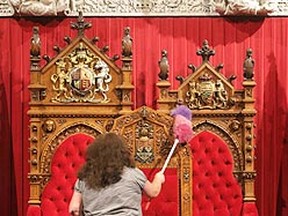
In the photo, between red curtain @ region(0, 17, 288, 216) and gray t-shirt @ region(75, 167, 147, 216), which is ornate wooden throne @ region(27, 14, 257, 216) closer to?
red curtain @ region(0, 17, 288, 216)

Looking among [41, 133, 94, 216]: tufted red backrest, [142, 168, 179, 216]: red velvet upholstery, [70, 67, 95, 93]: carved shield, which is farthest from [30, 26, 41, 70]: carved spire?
[142, 168, 179, 216]: red velvet upholstery

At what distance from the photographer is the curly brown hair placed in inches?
144

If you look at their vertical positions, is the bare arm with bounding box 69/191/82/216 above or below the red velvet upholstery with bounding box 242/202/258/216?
above

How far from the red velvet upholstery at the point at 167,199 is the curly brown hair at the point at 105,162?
1.63 m

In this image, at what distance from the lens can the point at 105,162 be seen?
3691mm

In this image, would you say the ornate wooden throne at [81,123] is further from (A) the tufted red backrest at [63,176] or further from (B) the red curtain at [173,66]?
(B) the red curtain at [173,66]

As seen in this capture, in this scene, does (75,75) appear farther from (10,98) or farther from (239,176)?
(239,176)

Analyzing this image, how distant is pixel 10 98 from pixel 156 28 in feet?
4.51

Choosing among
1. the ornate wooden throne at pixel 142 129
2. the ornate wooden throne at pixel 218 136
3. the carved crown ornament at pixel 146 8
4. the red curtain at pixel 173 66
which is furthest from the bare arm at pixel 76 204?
the carved crown ornament at pixel 146 8

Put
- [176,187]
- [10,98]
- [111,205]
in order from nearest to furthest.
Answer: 1. [111,205]
2. [176,187]
3. [10,98]

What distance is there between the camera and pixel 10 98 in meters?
6.23

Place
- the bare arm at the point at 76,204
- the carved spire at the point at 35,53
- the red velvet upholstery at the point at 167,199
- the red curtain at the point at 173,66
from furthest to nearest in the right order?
the red curtain at the point at 173,66, the carved spire at the point at 35,53, the red velvet upholstery at the point at 167,199, the bare arm at the point at 76,204

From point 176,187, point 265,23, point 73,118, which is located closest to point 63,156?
point 73,118

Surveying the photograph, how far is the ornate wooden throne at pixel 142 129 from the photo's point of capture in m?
5.39
